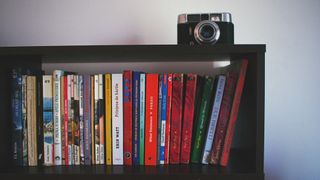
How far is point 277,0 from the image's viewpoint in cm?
91

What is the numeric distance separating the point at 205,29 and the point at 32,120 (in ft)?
1.79

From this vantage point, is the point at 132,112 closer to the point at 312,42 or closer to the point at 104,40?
the point at 104,40

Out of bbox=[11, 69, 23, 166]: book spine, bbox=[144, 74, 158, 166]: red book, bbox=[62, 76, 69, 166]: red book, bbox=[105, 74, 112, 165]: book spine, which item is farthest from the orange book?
bbox=[11, 69, 23, 166]: book spine

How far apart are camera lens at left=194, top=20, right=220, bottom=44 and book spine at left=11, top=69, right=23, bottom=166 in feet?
1.68

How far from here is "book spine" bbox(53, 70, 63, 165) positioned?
692 millimetres

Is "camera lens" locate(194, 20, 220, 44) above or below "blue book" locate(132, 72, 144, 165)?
above

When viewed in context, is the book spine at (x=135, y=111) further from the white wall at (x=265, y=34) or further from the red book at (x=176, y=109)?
the white wall at (x=265, y=34)

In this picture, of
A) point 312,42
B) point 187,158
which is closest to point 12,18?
point 187,158

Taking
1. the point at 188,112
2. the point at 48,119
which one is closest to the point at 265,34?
the point at 188,112

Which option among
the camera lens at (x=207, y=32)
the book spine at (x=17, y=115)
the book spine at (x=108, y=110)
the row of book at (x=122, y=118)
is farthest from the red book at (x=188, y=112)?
the book spine at (x=17, y=115)

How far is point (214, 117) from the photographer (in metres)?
0.68

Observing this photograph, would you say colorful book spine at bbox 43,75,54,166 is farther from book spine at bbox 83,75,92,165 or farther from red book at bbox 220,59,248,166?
red book at bbox 220,59,248,166

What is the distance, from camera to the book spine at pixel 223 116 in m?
0.67

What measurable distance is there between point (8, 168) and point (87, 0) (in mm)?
620
